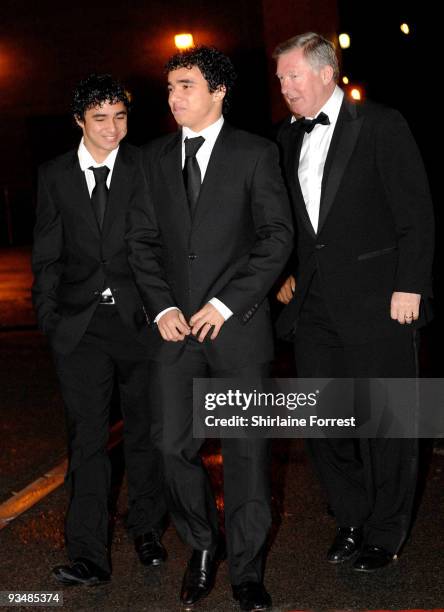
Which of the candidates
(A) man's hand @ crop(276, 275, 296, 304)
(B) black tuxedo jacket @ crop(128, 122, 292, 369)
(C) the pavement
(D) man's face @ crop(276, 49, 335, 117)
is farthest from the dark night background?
(B) black tuxedo jacket @ crop(128, 122, 292, 369)

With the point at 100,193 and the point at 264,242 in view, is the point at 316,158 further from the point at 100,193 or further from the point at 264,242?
the point at 100,193

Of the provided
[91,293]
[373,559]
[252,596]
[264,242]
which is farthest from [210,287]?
[373,559]

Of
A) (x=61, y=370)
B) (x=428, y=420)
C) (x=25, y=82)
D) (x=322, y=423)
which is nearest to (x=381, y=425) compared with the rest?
(x=322, y=423)

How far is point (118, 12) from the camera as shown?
21.4m

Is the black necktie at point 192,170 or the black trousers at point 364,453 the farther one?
the black trousers at point 364,453

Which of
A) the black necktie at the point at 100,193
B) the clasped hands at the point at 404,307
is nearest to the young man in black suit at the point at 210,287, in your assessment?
the black necktie at the point at 100,193

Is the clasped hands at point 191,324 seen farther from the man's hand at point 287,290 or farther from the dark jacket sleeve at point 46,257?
the man's hand at point 287,290

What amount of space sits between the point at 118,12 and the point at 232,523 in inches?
768

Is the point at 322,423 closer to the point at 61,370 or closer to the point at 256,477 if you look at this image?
the point at 256,477

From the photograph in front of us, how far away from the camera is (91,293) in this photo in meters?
3.92

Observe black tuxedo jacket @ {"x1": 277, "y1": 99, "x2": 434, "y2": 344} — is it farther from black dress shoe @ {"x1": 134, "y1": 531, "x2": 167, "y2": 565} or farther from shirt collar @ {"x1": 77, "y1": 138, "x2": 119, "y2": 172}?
black dress shoe @ {"x1": 134, "y1": 531, "x2": 167, "y2": 565}

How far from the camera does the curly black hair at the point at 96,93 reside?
388 centimetres

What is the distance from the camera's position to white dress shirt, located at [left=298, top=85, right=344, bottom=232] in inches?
154

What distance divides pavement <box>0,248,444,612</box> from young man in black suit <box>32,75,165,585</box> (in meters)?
0.18
